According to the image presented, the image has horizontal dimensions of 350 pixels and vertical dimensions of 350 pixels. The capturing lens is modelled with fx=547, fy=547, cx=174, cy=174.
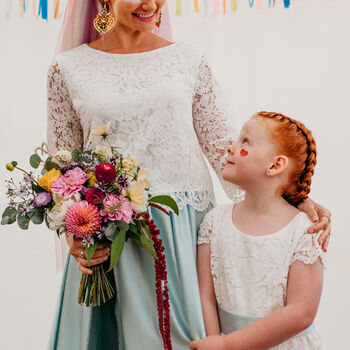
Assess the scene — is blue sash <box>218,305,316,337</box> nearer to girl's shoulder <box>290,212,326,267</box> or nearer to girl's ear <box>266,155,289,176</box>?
girl's shoulder <box>290,212,326,267</box>

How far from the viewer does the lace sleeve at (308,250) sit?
152 cm

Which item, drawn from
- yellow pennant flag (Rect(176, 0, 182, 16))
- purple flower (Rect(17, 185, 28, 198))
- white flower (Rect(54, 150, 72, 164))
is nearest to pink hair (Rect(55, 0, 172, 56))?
white flower (Rect(54, 150, 72, 164))

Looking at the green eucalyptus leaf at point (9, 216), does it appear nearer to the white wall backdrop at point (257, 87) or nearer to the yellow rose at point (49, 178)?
the yellow rose at point (49, 178)

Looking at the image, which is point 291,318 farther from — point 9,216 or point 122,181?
point 9,216

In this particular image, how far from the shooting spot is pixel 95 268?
5.20ft

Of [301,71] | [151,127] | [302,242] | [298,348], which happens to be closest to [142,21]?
[151,127]

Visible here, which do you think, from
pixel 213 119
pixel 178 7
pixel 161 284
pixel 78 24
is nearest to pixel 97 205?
pixel 161 284

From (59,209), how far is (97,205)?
0.33 feet

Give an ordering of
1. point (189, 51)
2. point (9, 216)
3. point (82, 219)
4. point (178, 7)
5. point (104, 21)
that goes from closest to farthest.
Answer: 1. point (82, 219)
2. point (9, 216)
3. point (189, 51)
4. point (104, 21)
5. point (178, 7)

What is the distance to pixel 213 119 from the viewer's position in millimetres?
1839

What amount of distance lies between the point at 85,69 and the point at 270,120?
2.08 feet

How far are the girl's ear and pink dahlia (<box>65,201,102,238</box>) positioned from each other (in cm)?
51

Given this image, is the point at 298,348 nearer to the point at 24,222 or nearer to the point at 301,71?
the point at 24,222

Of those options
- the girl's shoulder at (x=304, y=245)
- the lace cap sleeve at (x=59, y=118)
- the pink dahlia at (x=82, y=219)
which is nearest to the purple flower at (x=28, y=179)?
the pink dahlia at (x=82, y=219)
